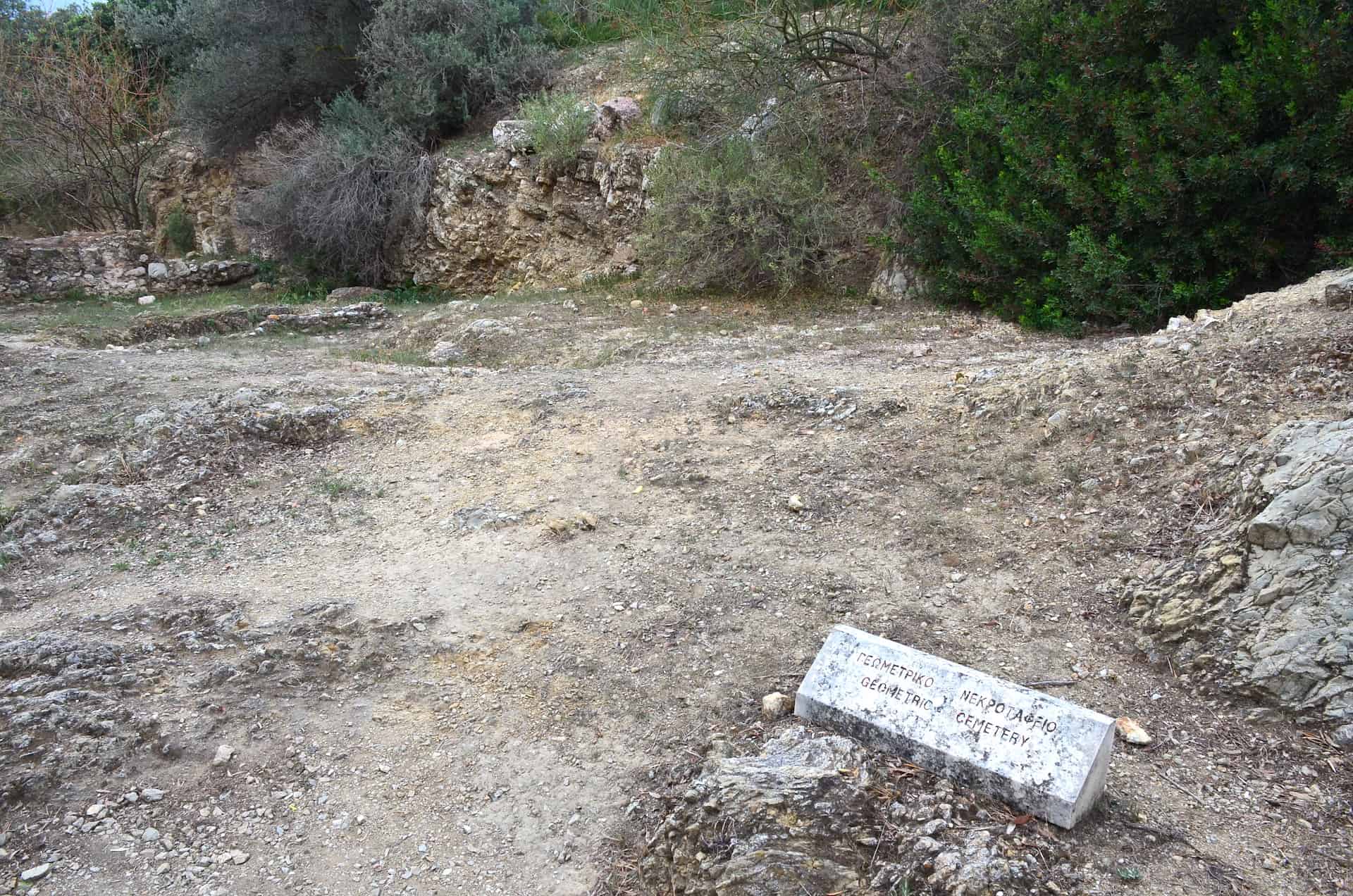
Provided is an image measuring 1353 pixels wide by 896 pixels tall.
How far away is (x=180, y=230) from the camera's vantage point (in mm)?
15094

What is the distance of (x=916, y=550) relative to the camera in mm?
4082

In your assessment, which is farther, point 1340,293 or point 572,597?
point 1340,293

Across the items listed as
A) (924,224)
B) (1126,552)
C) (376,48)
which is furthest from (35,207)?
(1126,552)

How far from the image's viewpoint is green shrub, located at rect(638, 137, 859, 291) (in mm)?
9117

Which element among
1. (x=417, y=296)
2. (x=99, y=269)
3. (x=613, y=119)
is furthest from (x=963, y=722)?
(x=99, y=269)

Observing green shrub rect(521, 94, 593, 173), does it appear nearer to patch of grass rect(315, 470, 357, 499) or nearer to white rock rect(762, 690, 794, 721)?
patch of grass rect(315, 470, 357, 499)

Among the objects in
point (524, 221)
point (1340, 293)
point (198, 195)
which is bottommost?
point (1340, 293)

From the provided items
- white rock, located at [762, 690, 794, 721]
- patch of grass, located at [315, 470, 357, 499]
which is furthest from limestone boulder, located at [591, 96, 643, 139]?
white rock, located at [762, 690, 794, 721]

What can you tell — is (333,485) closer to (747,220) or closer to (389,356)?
(389,356)

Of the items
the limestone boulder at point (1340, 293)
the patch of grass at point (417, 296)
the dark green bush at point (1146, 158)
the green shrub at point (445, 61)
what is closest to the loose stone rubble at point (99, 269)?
the patch of grass at point (417, 296)

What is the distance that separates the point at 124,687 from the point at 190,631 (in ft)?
1.35

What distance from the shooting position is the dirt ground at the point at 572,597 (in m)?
2.72

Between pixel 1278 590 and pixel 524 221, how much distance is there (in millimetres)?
10441

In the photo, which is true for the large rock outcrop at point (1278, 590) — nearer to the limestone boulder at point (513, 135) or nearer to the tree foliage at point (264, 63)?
the limestone boulder at point (513, 135)
